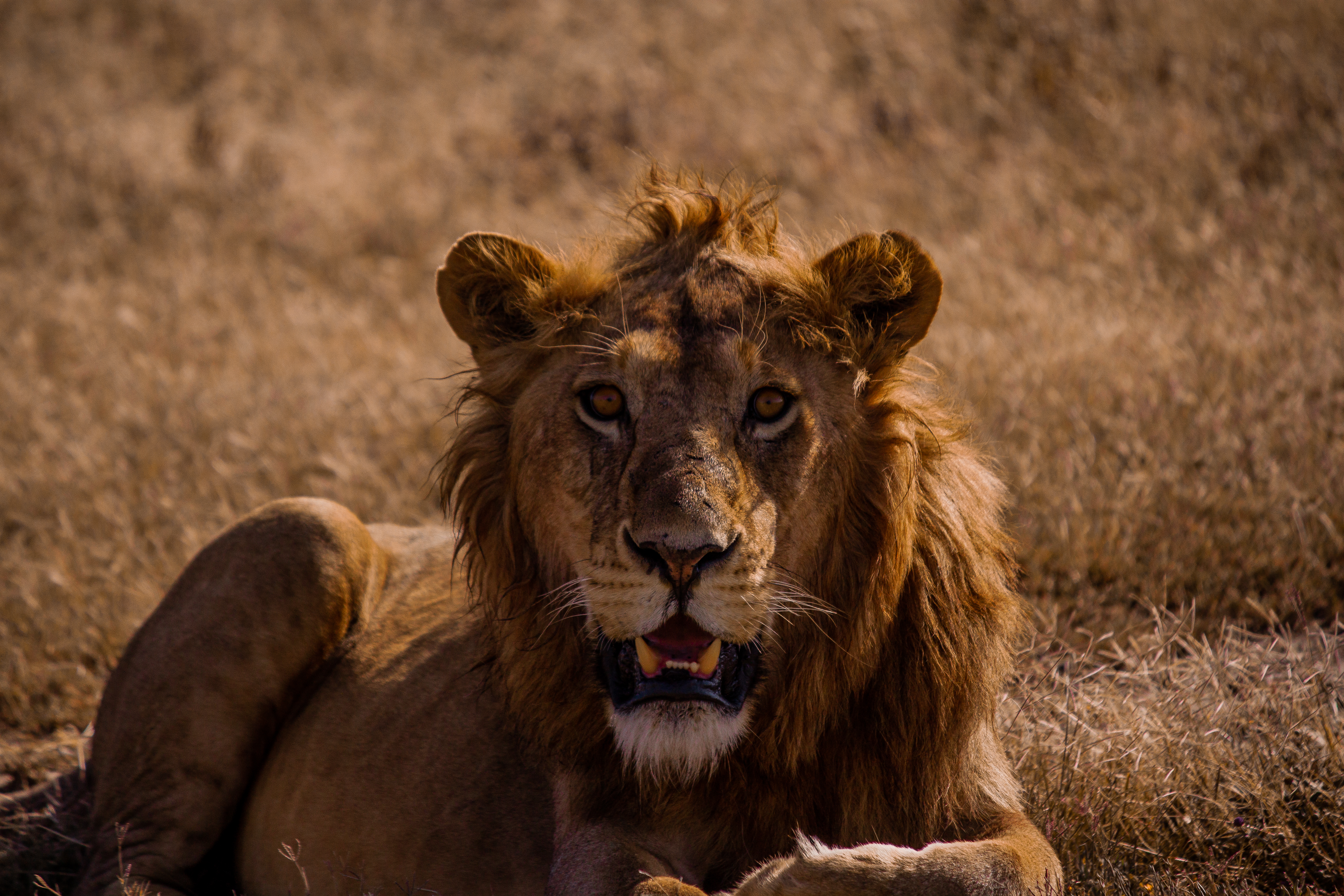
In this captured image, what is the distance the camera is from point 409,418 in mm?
6844

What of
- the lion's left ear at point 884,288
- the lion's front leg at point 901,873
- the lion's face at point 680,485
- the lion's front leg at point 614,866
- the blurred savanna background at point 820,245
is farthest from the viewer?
the blurred savanna background at point 820,245

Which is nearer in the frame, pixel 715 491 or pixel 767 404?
pixel 715 491

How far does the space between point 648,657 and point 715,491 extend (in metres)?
0.41

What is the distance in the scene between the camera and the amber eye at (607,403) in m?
3.04

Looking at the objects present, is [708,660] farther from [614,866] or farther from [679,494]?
[614,866]

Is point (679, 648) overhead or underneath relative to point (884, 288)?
underneath

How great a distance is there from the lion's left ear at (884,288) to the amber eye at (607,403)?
587 millimetres

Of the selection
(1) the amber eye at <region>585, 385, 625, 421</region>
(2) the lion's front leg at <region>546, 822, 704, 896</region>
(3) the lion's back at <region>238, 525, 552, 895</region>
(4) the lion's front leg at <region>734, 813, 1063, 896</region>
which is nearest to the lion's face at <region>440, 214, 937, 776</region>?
(1) the amber eye at <region>585, 385, 625, 421</region>

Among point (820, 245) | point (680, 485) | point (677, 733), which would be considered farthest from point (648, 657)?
point (820, 245)

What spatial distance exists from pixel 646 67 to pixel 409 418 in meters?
6.19

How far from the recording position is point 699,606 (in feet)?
8.77

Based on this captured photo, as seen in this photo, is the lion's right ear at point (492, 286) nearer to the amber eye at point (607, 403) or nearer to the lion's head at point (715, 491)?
the lion's head at point (715, 491)

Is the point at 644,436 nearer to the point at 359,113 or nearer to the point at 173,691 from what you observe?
the point at 173,691

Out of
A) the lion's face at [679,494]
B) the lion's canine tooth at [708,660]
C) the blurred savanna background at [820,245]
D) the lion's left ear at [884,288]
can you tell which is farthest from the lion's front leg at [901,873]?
the lion's left ear at [884,288]
